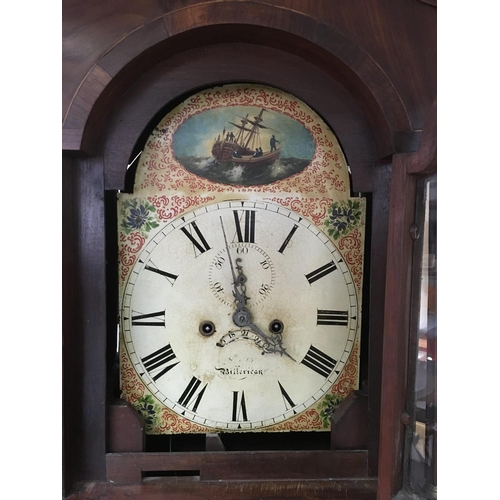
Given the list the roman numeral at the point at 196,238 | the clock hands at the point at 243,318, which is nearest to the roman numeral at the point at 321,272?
the clock hands at the point at 243,318

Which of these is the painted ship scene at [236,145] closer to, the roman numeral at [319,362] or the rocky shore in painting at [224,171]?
the rocky shore in painting at [224,171]

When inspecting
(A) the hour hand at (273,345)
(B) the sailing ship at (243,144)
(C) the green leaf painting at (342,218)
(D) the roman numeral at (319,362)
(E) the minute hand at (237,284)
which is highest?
(B) the sailing ship at (243,144)

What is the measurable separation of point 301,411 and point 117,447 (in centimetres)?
38

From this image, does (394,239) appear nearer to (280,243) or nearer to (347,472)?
(280,243)

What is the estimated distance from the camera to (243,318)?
1.17 metres

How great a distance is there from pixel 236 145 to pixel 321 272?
1.03ft

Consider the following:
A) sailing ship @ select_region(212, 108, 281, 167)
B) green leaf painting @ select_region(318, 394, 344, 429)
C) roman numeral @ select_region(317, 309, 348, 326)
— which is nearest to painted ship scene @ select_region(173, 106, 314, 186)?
sailing ship @ select_region(212, 108, 281, 167)

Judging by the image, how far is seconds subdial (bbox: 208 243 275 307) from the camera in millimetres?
1188

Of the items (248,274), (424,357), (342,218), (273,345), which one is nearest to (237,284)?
(248,274)

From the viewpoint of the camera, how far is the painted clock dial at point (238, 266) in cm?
118

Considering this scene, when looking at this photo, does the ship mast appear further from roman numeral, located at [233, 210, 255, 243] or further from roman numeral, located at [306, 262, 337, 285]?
roman numeral, located at [306, 262, 337, 285]

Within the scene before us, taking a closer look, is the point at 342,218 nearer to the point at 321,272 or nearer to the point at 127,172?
the point at 321,272

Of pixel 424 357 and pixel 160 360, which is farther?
pixel 160 360

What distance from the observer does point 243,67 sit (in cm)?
112
